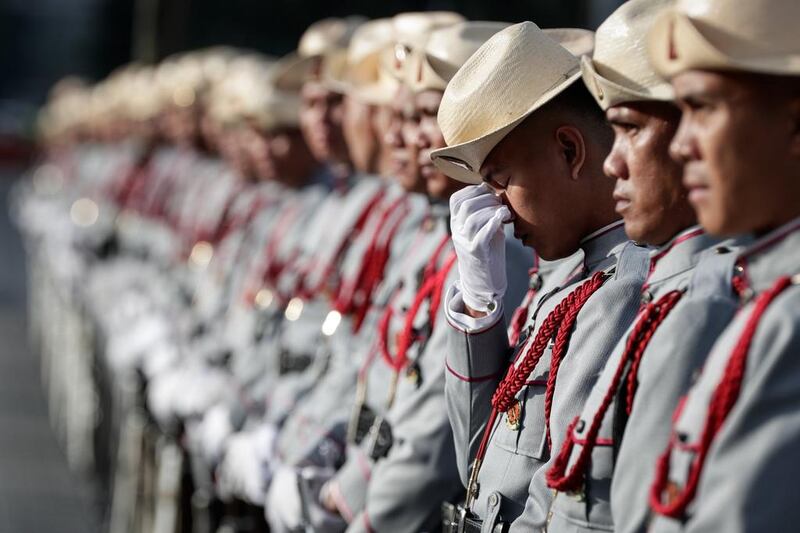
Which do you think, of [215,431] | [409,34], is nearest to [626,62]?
[409,34]

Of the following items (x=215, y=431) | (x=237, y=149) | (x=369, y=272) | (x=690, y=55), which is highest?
(x=690, y=55)

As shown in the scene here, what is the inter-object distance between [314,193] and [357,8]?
6140mm

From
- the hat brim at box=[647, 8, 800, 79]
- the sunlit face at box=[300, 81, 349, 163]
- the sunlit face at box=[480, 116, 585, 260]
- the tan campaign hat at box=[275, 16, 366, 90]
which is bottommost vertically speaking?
the sunlit face at box=[300, 81, 349, 163]

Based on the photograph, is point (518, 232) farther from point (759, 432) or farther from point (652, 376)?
point (759, 432)

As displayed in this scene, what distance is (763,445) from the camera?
2.20 meters

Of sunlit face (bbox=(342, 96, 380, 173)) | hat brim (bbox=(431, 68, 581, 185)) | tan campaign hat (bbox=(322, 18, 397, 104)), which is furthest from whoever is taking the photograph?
sunlit face (bbox=(342, 96, 380, 173))

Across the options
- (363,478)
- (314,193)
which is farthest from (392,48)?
(314,193)

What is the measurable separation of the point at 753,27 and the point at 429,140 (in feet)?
5.86

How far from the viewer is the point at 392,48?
4.87 m

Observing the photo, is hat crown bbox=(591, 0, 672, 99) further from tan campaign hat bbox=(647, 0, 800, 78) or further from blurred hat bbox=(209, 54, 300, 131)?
blurred hat bbox=(209, 54, 300, 131)

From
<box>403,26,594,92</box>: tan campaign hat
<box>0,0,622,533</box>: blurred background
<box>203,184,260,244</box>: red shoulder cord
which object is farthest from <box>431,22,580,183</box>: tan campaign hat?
<box>203,184,260,244</box>: red shoulder cord

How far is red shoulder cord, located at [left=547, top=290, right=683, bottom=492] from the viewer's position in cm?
263

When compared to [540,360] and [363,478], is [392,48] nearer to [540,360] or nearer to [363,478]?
[363,478]

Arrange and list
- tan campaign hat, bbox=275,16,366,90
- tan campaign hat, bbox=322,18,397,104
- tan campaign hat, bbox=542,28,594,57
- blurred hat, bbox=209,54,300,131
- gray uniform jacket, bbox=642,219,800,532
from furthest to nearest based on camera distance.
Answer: blurred hat, bbox=209,54,300,131 → tan campaign hat, bbox=275,16,366,90 → tan campaign hat, bbox=322,18,397,104 → tan campaign hat, bbox=542,28,594,57 → gray uniform jacket, bbox=642,219,800,532
